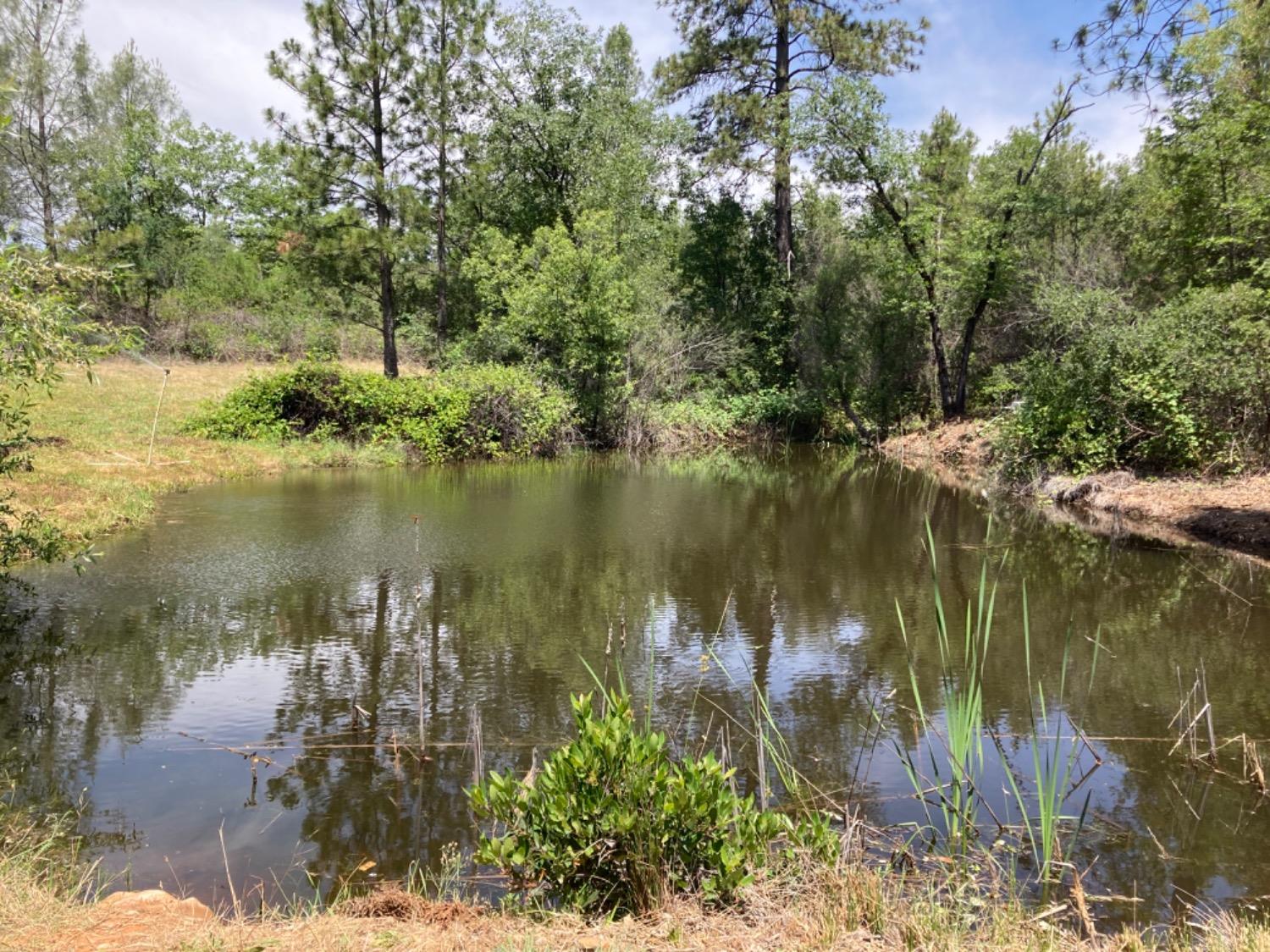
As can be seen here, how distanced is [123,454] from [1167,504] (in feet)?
59.8

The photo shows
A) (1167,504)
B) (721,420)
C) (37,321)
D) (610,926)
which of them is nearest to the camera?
(610,926)

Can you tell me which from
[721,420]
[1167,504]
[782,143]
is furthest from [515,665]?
[782,143]

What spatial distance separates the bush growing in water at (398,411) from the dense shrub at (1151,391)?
37.8 ft

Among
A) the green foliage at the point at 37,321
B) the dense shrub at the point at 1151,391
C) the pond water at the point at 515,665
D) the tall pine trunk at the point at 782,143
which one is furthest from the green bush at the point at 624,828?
the tall pine trunk at the point at 782,143

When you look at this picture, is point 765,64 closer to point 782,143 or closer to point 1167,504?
point 782,143

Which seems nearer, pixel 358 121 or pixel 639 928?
pixel 639 928

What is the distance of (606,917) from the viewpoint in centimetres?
317

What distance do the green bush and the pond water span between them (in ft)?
3.31

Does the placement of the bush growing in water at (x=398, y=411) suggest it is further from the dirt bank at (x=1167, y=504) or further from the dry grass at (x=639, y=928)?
the dry grass at (x=639, y=928)

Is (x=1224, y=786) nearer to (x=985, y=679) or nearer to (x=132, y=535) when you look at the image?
(x=985, y=679)

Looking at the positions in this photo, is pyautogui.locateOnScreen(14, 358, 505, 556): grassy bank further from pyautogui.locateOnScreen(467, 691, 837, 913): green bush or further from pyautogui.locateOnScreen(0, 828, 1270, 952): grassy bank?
pyautogui.locateOnScreen(467, 691, 837, 913): green bush

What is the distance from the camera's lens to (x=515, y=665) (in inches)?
276

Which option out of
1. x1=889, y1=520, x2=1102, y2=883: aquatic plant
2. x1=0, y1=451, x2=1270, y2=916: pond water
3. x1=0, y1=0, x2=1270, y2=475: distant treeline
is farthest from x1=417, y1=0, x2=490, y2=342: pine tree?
x1=889, y1=520, x2=1102, y2=883: aquatic plant

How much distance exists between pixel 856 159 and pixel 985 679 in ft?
64.9
